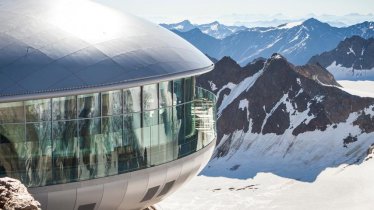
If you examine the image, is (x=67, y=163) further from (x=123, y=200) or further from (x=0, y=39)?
(x=0, y=39)

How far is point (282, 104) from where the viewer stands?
18575 cm

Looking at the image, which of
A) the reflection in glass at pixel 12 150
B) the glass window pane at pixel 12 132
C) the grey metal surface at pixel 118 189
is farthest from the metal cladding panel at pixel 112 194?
the glass window pane at pixel 12 132

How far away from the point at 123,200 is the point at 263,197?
108 m

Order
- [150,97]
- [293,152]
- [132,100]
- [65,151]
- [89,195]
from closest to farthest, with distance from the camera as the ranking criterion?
[65,151] < [89,195] < [132,100] < [150,97] < [293,152]

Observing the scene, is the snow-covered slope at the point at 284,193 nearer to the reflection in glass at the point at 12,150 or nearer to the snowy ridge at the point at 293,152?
the snowy ridge at the point at 293,152

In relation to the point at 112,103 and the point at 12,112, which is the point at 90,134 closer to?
the point at 112,103

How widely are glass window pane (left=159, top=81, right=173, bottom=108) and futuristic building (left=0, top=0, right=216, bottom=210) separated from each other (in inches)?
1.9

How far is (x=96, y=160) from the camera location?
24094mm

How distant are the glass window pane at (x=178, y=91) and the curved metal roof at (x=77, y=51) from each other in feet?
2.29

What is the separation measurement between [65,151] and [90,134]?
114 cm

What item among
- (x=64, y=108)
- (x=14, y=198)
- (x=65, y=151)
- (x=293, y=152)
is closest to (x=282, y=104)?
(x=293, y=152)

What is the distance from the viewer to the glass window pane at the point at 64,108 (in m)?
22.8

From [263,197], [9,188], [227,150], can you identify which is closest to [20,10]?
[9,188]

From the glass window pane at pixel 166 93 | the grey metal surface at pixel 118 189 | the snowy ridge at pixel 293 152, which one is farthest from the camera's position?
the snowy ridge at pixel 293 152
